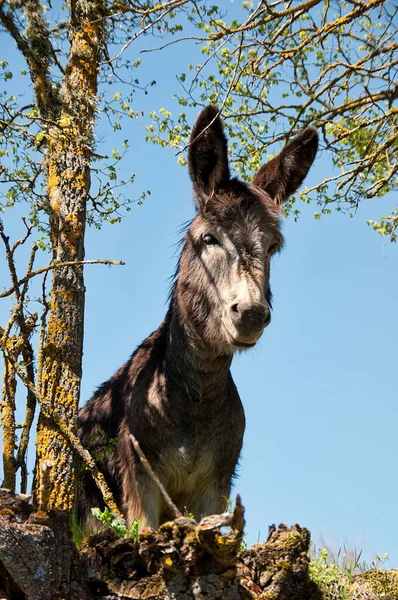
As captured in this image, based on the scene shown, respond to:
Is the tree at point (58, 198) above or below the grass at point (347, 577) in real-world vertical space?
above

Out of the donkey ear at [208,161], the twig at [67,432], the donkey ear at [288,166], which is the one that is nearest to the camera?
the twig at [67,432]

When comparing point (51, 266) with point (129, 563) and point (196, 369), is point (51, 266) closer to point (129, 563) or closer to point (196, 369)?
point (196, 369)

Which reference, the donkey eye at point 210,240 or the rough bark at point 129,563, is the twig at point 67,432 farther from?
the donkey eye at point 210,240

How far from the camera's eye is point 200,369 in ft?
19.2

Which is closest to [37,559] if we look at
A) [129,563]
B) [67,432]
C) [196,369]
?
[129,563]

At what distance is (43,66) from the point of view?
6.11m

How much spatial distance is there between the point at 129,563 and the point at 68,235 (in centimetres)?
309

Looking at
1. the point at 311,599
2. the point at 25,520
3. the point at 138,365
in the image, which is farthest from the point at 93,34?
the point at 311,599

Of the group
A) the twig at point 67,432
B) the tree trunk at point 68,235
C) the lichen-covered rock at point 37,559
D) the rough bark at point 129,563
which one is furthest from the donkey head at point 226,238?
the lichen-covered rock at point 37,559

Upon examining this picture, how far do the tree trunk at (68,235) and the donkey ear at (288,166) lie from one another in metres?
1.65

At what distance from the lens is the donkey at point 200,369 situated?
5.59 metres

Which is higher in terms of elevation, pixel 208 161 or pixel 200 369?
pixel 208 161

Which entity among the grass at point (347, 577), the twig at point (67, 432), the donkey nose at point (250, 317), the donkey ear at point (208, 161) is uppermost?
the donkey ear at point (208, 161)

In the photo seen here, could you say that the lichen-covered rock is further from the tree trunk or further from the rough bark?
the tree trunk
